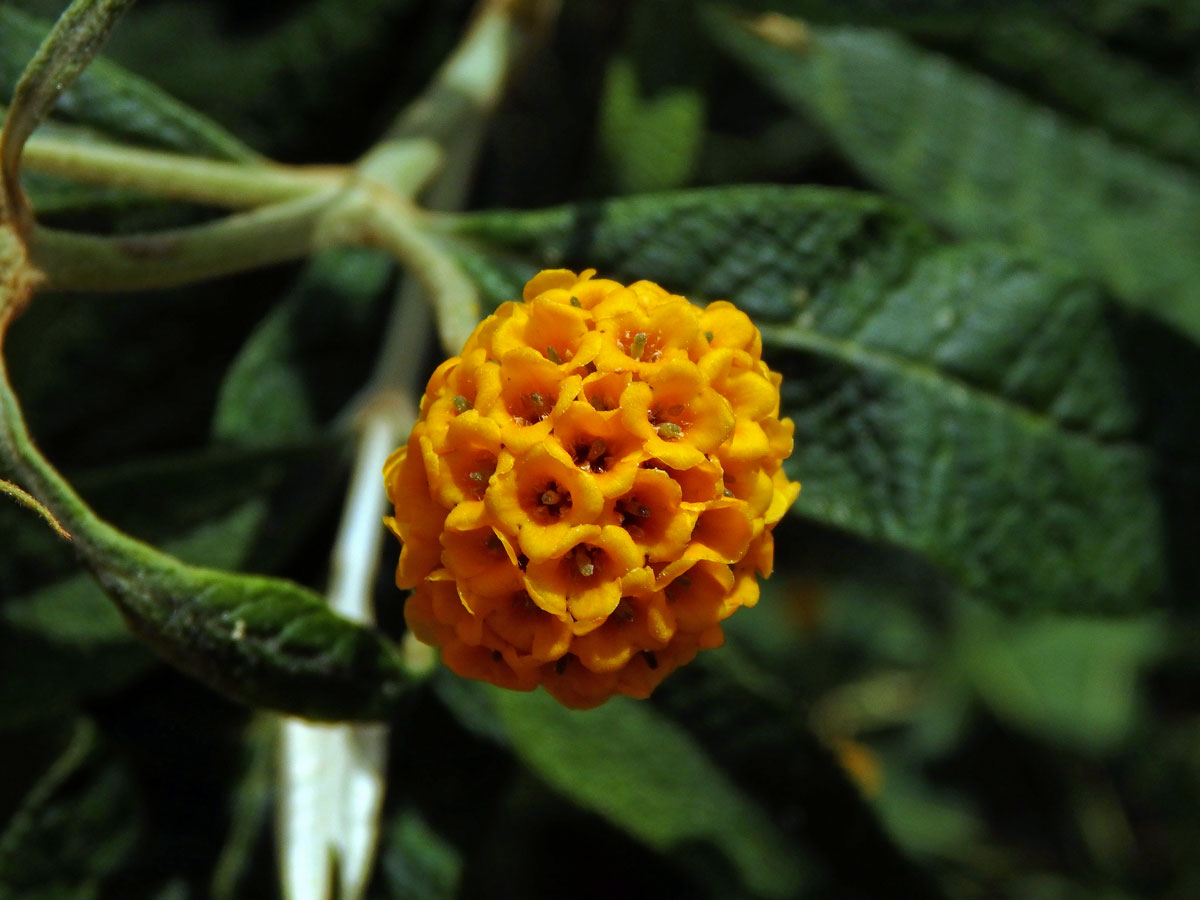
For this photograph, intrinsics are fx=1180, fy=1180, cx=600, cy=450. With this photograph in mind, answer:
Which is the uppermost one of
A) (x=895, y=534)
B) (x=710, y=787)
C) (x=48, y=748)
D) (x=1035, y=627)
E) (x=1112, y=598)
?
(x=895, y=534)

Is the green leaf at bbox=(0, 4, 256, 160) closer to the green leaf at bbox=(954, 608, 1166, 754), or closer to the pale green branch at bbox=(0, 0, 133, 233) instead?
the pale green branch at bbox=(0, 0, 133, 233)

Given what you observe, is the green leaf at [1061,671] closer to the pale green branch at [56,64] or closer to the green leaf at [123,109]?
the green leaf at [123,109]

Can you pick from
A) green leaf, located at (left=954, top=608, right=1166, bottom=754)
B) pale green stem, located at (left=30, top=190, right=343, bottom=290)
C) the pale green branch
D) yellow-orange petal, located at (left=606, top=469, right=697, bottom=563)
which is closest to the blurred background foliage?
pale green stem, located at (left=30, top=190, right=343, bottom=290)

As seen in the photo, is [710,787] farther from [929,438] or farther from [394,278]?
[394,278]

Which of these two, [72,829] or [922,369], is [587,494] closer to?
[922,369]

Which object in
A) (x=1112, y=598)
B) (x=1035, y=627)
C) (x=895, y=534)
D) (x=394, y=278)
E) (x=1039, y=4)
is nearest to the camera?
(x=895, y=534)

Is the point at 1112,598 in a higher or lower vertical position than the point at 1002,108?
lower

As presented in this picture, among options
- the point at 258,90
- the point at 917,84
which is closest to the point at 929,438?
the point at 917,84
